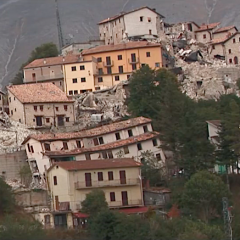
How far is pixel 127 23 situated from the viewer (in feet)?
371

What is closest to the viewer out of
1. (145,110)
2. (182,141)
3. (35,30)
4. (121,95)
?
(182,141)

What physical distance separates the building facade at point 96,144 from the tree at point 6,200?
6.57 meters

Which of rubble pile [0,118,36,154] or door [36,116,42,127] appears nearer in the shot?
rubble pile [0,118,36,154]

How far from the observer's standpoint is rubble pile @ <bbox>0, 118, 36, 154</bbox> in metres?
84.6

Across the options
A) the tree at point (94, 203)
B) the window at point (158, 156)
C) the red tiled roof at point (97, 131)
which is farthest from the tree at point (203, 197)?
the red tiled roof at point (97, 131)

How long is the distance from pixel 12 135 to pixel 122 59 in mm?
21053

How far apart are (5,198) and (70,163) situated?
6.18 metres

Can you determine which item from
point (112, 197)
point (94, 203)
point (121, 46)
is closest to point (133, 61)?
point (121, 46)

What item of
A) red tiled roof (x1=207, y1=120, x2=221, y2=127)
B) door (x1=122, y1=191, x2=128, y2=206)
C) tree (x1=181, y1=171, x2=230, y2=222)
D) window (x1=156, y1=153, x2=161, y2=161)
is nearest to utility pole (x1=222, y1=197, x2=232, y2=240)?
tree (x1=181, y1=171, x2=230, y2=222)

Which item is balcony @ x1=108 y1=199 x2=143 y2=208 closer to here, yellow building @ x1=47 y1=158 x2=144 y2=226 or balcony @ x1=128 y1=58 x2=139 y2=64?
yellow building @ x1=47 y1=158 x2=144 y2=226

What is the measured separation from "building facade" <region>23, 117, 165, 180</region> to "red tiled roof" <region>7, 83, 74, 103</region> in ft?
29.2

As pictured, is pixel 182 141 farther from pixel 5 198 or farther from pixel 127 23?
pixel 127 23

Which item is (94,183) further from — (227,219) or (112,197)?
(227,219)

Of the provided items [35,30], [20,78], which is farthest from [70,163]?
[35,30]
